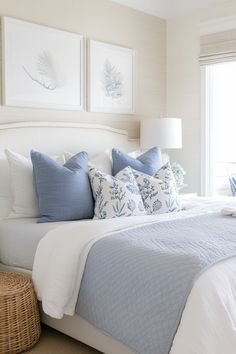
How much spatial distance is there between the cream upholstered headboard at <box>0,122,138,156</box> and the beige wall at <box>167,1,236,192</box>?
693 millimetres

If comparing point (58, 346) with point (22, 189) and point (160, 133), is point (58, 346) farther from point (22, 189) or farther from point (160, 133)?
point (160, 133)

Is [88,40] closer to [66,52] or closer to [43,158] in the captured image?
[66,52]

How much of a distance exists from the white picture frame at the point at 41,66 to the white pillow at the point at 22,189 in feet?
1.96

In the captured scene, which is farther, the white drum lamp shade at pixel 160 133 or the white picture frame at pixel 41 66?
the white drum lamp shade at pixel 160 133

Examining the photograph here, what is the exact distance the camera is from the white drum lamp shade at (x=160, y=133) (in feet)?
13.5

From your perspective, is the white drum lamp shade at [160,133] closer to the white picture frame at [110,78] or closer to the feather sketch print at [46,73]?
the white picture frame at [110,78]

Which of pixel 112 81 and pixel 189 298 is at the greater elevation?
pixel 112 81

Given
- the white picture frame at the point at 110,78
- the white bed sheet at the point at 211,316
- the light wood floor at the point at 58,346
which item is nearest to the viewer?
the white bed sheet at the point at 211,316

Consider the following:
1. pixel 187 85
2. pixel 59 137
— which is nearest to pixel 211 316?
pixel 59 137

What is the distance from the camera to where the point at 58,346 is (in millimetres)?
2449

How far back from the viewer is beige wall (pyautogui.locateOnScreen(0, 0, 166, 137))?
3518 millimetres

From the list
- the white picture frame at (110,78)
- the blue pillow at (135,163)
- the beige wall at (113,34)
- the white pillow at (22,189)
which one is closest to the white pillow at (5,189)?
the white pillow at (22,189)

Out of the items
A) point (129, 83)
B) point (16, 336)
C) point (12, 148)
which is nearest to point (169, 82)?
point (129, 83)

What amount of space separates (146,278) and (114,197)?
980mm
